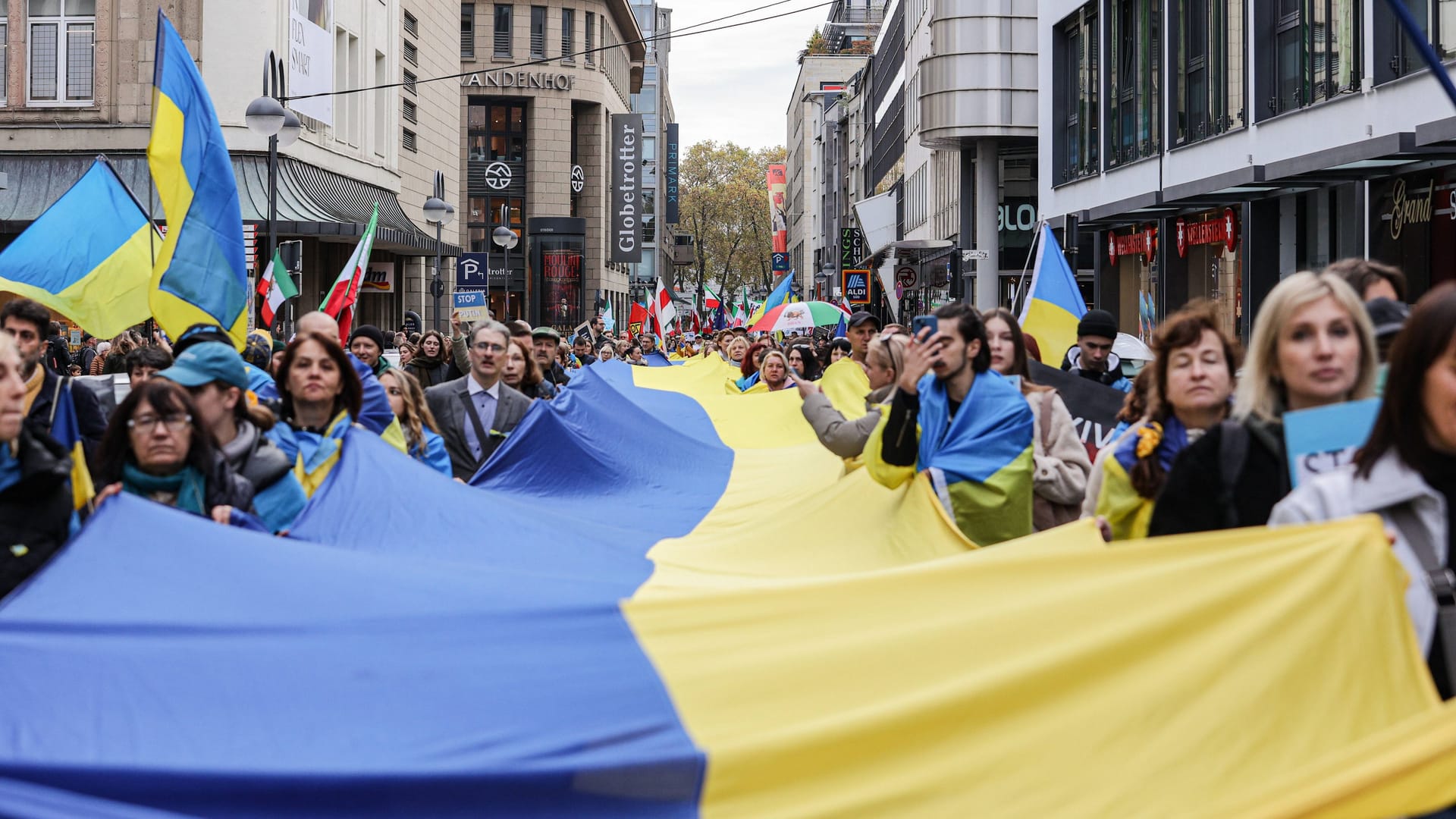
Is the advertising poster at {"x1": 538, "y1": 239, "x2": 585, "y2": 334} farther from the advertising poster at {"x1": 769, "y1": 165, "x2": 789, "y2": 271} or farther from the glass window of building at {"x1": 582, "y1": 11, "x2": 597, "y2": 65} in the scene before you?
the advertising poster at {"x1": 769, "y1": 165, "x2": 789, "y2": 271}

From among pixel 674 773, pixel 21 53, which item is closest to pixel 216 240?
pixel 674 773

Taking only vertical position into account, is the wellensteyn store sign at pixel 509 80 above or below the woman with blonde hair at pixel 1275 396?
above

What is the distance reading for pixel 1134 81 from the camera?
33.4 metres

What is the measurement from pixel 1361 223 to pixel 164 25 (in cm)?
1646

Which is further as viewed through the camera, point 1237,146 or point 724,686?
point 1237,146

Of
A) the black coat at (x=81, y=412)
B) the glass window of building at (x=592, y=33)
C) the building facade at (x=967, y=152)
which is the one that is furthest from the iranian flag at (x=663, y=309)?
the glass window of building at (x=592, y=33)

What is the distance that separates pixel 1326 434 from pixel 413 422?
5.61 m

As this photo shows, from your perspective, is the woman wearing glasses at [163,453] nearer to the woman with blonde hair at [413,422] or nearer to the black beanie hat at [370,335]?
the woman with blonde hair at [413,422]

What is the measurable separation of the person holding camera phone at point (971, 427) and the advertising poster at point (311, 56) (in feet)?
101

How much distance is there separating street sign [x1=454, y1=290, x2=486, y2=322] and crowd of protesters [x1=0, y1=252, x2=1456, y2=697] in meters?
16.4

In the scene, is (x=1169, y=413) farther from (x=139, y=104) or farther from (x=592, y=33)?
(x=592, y=33)

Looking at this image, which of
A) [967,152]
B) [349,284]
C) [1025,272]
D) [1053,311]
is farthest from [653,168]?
[1053,311]

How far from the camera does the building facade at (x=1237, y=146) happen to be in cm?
2061

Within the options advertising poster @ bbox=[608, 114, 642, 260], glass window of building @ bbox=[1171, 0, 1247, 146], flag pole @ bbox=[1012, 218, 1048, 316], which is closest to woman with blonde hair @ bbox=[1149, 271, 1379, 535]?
flag pole @ bbox=[1012, 218, 1048, 316]
